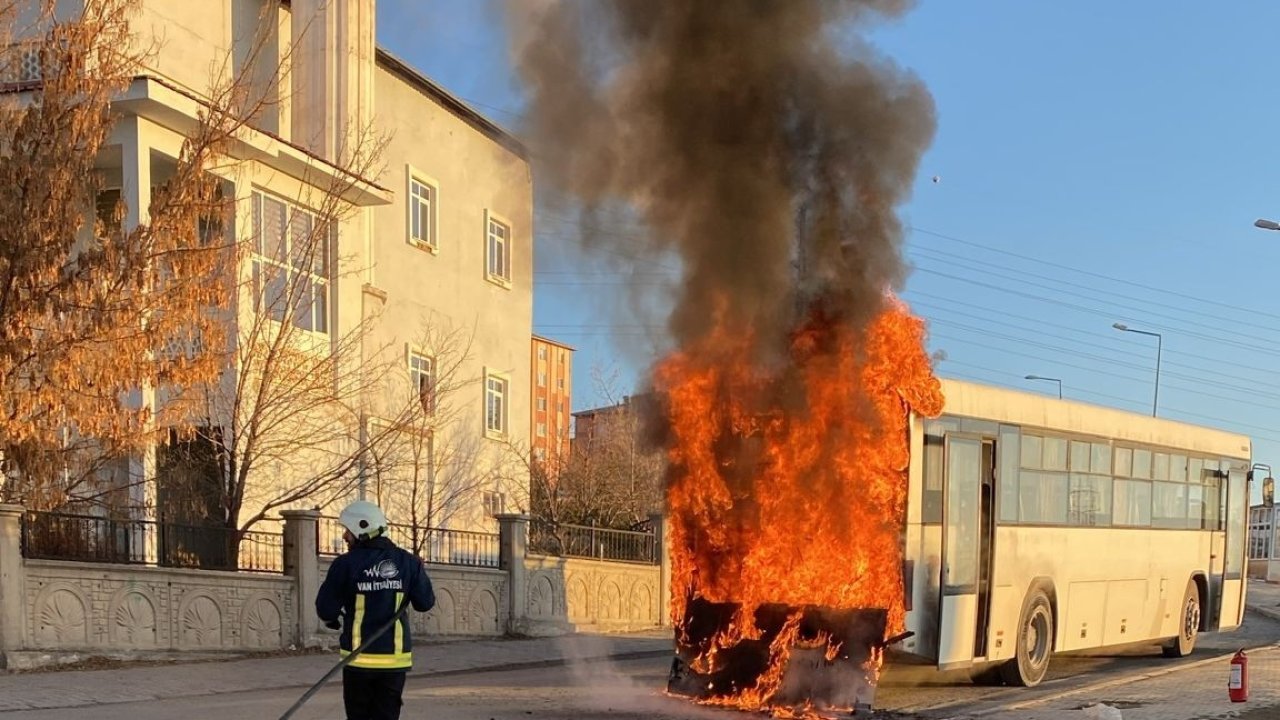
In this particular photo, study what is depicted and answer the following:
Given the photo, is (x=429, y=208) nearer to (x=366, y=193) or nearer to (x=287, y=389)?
(x=366, y=193)

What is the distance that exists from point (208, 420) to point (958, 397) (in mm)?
10850

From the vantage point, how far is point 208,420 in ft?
58.7

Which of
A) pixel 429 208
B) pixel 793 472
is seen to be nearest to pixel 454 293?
pixel 429 208

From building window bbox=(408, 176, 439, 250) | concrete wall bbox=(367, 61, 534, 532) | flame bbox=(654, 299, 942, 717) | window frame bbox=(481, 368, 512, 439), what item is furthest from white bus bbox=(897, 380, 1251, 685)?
window frame bbox=(481, 368, 512, 439)

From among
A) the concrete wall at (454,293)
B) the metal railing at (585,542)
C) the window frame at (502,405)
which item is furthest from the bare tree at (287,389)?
the window frame at (502,405)

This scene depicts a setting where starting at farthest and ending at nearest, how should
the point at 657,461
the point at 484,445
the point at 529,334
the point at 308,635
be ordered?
the point at 529,334
the point at 484,445
the point at 308,635
the point at 657,461

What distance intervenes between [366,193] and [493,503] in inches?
330

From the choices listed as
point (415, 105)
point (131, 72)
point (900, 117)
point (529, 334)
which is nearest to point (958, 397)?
point (900, 117)

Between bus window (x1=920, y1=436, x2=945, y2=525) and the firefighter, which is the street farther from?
the firefighter

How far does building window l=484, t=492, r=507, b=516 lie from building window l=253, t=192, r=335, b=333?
6733mm

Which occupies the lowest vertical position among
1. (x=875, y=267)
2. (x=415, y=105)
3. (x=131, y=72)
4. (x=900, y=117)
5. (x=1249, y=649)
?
(x=1249, y=649)

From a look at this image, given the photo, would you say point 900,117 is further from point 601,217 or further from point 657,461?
point 657,461

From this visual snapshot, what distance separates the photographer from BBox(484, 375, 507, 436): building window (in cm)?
2856

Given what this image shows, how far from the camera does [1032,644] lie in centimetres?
1370
